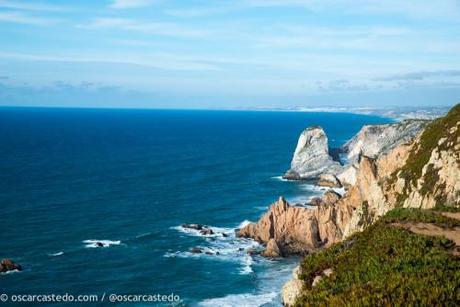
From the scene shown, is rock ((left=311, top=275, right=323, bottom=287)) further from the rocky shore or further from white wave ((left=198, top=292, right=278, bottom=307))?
white wave ((left=198, top=292, right=278, bottom=307))

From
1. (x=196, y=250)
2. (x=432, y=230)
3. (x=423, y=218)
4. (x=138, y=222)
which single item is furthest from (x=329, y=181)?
(x=432, y=230)

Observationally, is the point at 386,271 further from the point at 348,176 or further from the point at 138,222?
the point at 348,176

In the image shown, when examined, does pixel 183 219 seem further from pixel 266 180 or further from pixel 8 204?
pixel 266 180

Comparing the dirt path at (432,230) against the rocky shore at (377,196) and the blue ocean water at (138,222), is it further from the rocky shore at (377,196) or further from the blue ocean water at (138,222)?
the blue ocean water at (138,222)

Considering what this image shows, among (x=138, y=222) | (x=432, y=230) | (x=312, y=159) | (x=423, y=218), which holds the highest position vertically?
(x=423, y=218)

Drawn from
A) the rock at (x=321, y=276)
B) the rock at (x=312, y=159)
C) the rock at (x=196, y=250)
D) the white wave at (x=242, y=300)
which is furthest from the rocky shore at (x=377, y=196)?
the rock at (x=312, y=159)

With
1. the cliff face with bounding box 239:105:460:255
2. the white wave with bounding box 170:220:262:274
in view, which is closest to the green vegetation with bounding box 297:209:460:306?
the cliff face with bounding box 239:105:460:255

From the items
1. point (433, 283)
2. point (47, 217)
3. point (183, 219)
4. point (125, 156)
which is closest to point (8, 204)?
point (47, 217)
